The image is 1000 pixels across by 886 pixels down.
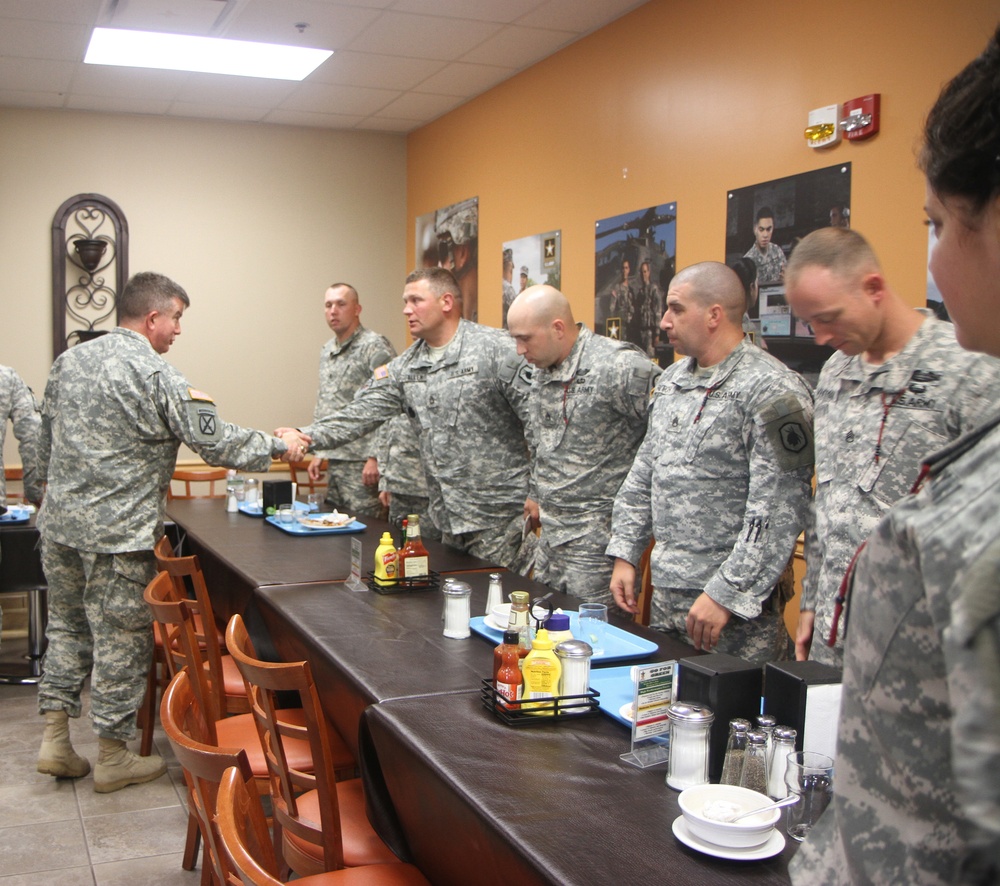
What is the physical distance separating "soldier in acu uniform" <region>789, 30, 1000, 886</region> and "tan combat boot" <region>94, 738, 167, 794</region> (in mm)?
3697

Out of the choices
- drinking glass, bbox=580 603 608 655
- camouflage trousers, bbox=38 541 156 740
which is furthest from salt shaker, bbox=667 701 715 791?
camouflage trousers, bbox=38 541 156 740

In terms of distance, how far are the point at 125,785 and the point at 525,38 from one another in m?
4.31

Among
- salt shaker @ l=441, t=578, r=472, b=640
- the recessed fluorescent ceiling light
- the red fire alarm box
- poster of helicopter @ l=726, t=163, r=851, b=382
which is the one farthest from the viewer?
the recessed fluorescent ceiling light

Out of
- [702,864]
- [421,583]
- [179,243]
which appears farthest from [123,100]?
[702,864]

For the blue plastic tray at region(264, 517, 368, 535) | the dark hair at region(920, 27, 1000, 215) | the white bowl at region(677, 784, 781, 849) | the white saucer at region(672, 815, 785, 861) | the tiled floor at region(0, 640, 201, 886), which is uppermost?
the dark hair at region(920, 27, 1000, 215)

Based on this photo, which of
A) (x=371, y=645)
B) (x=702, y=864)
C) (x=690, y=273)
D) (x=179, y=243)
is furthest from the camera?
(x=179, y=243)

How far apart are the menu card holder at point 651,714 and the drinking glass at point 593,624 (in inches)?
23.4

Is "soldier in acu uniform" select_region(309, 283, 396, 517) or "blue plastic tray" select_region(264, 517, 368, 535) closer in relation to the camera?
"blue plastic tray" select_region(264, 517, 368, 535)

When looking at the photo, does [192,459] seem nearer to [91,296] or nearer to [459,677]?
[91,296]

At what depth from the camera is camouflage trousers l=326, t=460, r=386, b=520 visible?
6141 mm

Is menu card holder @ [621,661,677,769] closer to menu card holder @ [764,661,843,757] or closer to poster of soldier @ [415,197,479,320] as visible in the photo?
menu card holder @ [764,661,843,757]

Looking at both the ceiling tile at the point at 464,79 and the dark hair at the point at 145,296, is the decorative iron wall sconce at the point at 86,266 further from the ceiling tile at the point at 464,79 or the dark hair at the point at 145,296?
the dark hair at the point at 145,296

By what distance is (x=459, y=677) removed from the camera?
7.28 ft

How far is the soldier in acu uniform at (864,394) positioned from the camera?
232 cm
